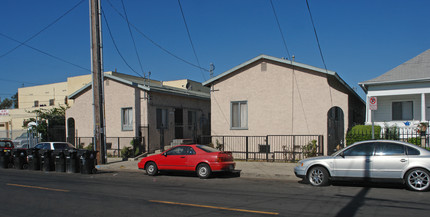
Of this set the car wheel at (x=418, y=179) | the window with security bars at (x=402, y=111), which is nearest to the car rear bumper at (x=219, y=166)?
the car wheel at (x=418, y=179)

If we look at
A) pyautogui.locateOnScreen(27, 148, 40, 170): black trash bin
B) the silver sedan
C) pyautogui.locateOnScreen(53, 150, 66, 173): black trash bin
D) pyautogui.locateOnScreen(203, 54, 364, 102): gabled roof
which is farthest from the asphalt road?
pyautogui.locateOnScreen(203, 54, 364, 102): gabled roof

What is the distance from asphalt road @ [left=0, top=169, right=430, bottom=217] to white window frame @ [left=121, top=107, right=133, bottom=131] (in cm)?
1003

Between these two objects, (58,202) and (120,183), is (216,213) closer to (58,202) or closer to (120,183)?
(58,202)

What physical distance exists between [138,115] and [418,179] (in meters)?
16.1

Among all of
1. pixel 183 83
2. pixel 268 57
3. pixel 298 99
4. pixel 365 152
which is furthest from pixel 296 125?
pixel 183 83

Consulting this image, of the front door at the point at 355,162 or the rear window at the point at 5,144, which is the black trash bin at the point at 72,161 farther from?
the front door at the point at 355,162

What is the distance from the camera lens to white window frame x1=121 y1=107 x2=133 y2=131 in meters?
22.0

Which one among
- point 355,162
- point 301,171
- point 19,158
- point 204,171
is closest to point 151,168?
point 204,171

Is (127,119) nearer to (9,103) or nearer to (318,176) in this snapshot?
(318,176)

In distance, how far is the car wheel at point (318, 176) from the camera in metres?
10.6

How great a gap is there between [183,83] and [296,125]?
24.3 meters

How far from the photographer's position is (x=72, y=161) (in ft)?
51.9

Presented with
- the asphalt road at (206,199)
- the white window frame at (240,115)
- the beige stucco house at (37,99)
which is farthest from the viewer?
the beige stucco house at (37,99)

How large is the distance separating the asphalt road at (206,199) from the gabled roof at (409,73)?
8.43 meters
